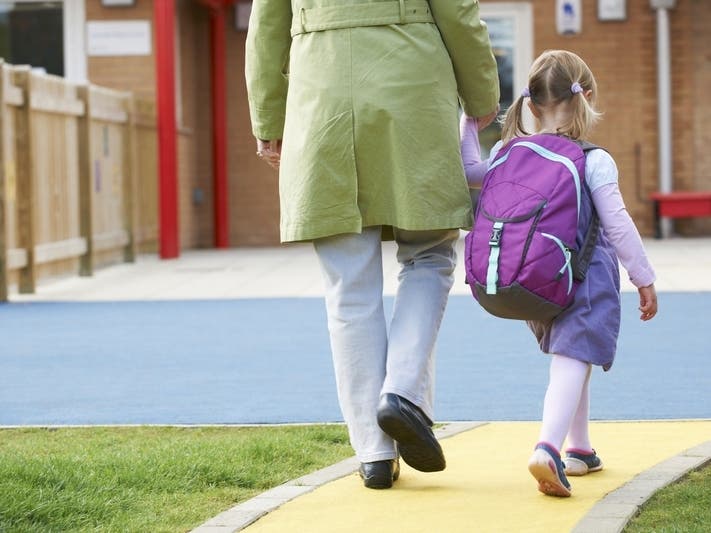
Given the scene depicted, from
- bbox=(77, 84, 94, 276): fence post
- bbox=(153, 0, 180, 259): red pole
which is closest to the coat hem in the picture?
bbox=(77, 84, 94, 276): fence post

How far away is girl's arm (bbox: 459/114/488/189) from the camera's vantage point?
4277 millimetres

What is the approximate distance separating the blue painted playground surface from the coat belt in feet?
6.15

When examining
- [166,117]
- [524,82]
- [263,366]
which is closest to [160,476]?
[263,366]

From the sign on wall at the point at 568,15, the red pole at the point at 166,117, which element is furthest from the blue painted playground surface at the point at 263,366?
the sign on wall at the point at 568,15

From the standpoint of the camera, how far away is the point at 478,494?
13.4 ft

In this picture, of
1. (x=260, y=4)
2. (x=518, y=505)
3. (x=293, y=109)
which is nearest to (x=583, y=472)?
(x=518, y=505)

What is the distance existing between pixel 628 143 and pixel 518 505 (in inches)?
561

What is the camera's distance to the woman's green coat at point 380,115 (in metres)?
4.11

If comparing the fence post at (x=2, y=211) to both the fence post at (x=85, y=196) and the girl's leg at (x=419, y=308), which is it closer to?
the fence post at (x=85, y=196)

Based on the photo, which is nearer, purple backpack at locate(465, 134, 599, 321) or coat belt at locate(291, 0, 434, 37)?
purple backpack at locate(465, 134, 599, 321)

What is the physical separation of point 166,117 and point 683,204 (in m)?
5.95

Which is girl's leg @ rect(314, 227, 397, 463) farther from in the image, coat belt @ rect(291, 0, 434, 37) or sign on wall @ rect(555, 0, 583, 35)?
sign on wall @ rect(555, 0, 583, 35)

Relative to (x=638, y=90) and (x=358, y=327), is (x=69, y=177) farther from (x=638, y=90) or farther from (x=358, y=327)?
(x=358, y=327)

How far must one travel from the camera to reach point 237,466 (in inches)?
176
